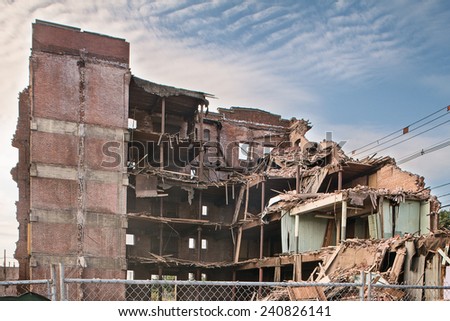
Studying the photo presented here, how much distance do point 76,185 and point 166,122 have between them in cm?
887

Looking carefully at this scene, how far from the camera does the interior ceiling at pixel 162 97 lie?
2659cm

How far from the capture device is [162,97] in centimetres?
2700

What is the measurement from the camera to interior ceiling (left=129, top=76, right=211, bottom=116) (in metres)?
26.6

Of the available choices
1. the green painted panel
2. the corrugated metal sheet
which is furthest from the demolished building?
the corrugated metal sheet

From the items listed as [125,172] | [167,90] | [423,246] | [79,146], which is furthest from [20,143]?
[423,246]

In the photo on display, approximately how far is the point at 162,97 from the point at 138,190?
584 centimetres

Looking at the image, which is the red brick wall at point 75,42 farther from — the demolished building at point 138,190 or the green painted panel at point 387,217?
the green painted panel at point 387,217

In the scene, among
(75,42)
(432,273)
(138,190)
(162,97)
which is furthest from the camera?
(162,97)

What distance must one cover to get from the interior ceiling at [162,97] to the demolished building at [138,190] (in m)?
0.07

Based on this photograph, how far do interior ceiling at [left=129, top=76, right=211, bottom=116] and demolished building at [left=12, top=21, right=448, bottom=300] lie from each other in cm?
7

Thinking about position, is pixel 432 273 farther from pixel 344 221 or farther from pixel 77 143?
pixel 77 143

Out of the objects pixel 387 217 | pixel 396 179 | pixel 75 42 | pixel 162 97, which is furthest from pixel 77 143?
pixel 396 179

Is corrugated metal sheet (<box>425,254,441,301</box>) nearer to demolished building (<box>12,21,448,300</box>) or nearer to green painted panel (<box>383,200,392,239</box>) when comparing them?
demolished building (<box>12,21,448,300</box>)

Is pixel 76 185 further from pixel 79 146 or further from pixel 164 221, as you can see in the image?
pixel 164 221
